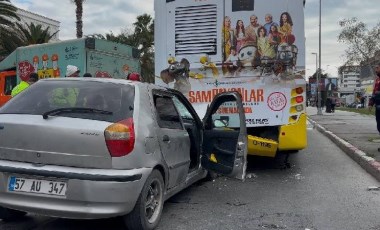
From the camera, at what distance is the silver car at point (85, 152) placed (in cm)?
404

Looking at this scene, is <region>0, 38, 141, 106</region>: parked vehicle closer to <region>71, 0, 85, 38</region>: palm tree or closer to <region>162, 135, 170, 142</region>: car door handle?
<region>162, 135, 170, 142</region>: car door handle

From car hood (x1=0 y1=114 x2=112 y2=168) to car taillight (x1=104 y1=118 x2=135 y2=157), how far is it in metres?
0.05

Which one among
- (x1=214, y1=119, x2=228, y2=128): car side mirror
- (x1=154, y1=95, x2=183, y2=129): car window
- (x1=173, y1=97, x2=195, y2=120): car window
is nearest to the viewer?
(x1=154, y1=95, x2=183, y2=129): car window

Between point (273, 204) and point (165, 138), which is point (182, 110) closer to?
point (165, 138)

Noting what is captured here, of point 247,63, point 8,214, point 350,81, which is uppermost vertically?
point 350,81

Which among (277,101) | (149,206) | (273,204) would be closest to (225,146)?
(273,204)

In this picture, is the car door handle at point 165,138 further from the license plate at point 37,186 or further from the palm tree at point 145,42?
the palm tree at point 145,42

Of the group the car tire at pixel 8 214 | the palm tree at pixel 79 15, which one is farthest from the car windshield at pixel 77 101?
the palm tree at pixel 79 15

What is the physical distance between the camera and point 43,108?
4410mm

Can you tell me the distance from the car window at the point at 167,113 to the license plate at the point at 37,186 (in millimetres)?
1277

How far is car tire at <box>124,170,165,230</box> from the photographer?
4336 millimetres

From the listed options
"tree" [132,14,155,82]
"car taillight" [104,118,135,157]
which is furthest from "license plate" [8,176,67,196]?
"tree" [132,14,155,82]

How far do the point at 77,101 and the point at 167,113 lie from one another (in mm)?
1172

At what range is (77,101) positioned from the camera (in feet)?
14.7
